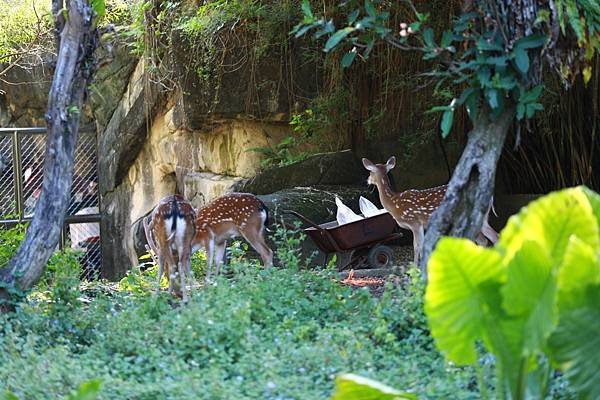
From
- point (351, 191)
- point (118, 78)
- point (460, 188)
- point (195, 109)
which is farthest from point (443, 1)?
point (118, 78)

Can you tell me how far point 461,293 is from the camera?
3820 millimetres

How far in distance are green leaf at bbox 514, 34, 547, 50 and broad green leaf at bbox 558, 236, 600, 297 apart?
2118 mm

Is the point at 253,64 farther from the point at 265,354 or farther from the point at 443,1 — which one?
the point at 265,354

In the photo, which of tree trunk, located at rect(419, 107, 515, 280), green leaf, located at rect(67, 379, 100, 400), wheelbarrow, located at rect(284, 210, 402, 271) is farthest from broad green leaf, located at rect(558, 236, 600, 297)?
wheelbarrow, located at rect(284, 210, 402, 271)

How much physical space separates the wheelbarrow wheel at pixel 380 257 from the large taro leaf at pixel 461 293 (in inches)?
219

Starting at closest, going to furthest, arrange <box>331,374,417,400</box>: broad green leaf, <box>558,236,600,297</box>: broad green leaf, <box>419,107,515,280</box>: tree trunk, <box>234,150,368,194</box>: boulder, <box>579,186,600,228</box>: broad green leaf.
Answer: <box>558,236,600,297</box>: broad green leaf → <box>331,374,417,400</box>: broad green leaf → <box>579,186,600,228</box>: broad green leaf → <box>419,107,515,280</box>: tree trunk → <box>234,150,368,194</box>: boulder

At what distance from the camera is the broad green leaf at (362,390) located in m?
3.81

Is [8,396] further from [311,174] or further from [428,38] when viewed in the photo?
[311,174]

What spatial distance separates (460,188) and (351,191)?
4906mm

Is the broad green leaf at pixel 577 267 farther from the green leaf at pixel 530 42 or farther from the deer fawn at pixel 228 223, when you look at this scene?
the deer fawn at pixel 228 223

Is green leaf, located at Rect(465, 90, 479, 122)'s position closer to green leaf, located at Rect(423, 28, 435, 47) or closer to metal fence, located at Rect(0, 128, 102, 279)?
green leaf, located at Rect(423, 28, 435, 47)

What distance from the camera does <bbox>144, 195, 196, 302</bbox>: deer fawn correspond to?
7953 millimetres

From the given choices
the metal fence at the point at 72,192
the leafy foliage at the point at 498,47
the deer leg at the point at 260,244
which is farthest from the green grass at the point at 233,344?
the metal fence at the point at 72,192

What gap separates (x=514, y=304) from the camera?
12.3 ft
